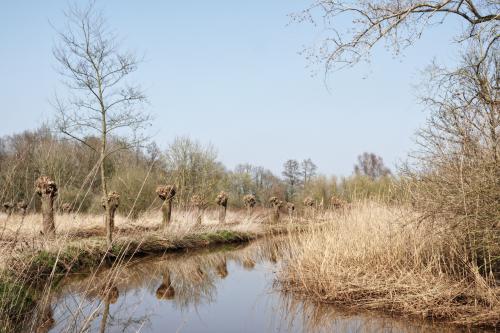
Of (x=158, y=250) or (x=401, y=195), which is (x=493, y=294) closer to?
(x=401, y=195)

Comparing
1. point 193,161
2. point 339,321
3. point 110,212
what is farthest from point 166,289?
point 193,161

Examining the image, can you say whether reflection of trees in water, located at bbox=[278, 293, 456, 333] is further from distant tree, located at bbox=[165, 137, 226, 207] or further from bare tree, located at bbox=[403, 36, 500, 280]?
distant tree, located at bbox=[165, 137, 226, 207]

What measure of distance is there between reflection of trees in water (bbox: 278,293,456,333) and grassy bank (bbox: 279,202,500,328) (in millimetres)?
245

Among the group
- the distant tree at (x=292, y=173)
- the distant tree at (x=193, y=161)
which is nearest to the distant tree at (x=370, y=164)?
the distant tree at (x=292, y=173)

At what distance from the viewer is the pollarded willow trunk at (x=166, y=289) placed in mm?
7263

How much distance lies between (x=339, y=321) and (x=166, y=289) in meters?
3.37

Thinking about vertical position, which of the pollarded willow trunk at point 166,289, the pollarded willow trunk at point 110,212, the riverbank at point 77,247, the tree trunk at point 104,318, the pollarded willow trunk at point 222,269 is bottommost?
the tree trunk at point 104,318

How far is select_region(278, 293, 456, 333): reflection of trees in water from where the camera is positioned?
5242 mm

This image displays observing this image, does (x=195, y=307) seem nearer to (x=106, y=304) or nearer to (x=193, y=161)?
(x=106, y=304)

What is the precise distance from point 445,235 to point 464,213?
0.60 metres

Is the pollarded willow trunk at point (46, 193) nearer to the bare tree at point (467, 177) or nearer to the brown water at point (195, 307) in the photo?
the brown water at point (195, 307)

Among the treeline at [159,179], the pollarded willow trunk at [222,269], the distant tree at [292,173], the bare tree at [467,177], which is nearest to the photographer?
the bare tree at [467,177]

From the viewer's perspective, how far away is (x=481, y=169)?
5035mm

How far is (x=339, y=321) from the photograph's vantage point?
18.5 ft
